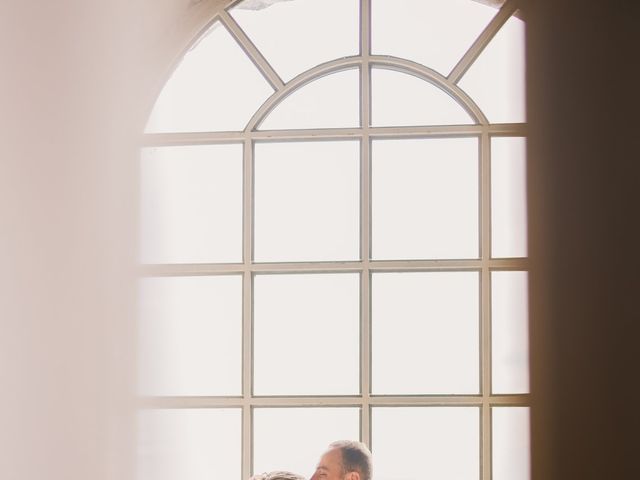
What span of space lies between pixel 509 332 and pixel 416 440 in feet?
1.58

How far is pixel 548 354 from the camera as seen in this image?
261cm

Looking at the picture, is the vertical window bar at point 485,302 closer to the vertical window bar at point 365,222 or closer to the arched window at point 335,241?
the arched window at point 335,241

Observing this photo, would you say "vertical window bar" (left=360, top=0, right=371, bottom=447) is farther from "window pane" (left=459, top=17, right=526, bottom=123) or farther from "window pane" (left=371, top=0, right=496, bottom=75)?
"window pane" (left=459, top=17, right=526, bottom=123)

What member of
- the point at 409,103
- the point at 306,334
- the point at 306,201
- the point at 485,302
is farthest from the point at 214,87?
the point at 485,302

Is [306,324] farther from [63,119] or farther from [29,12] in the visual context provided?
[29,12]

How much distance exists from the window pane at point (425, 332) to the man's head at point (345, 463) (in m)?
0.32

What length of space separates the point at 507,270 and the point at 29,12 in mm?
1654

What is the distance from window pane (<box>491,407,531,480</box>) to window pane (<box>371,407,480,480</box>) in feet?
0.37

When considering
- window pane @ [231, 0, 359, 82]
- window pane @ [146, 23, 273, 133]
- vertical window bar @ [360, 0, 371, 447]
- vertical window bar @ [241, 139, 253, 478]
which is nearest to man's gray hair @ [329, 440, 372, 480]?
vertical window bar @ [360, 0, 371, 447]

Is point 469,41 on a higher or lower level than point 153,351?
higher

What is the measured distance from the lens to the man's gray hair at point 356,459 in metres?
2.52

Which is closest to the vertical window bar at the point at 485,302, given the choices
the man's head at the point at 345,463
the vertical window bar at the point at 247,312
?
the man's head at the point at 345,463

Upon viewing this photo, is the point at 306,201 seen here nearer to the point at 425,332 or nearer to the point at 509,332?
the point at 425,332

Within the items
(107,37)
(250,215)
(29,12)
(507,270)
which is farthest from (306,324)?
(29,12)
